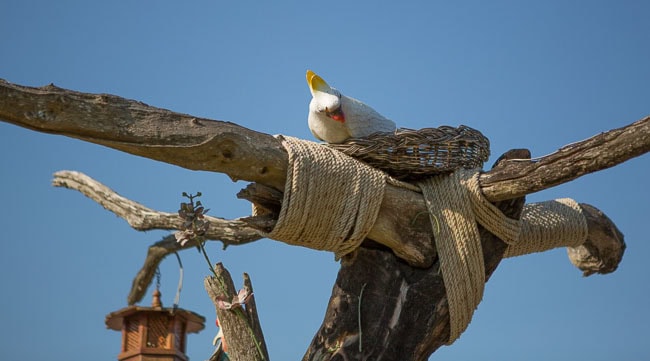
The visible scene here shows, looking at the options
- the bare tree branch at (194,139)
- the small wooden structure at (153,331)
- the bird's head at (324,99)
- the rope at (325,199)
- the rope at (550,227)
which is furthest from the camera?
the small wooden structure at (153,331)

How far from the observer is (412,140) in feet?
8.77

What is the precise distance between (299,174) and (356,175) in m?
0.18

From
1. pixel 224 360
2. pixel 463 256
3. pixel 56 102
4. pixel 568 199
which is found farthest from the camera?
pixel 568 199

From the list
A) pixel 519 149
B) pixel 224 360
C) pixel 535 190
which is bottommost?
pixel 224 360

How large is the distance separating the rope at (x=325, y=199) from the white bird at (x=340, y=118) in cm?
18

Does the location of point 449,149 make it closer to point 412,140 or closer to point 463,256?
point 412,140

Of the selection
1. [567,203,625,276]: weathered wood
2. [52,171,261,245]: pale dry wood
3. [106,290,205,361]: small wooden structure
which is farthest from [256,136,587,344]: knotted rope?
[52,171,261,245]: pale dry wood

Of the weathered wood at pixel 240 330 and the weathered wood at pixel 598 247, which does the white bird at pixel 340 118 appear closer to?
the weathered wood at pixel 240 330

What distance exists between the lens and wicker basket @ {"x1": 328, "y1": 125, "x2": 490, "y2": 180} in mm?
2676

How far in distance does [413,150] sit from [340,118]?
0.23 m

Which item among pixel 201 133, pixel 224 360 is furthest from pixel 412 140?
pixel 224 360

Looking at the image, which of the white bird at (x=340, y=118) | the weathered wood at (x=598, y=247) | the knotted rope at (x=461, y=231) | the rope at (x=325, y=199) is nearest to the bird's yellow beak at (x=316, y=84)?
the white bird at (x=340, y=118)

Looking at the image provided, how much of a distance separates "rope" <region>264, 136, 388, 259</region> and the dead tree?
0.05 m

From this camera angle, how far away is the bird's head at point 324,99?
274 centimetres
